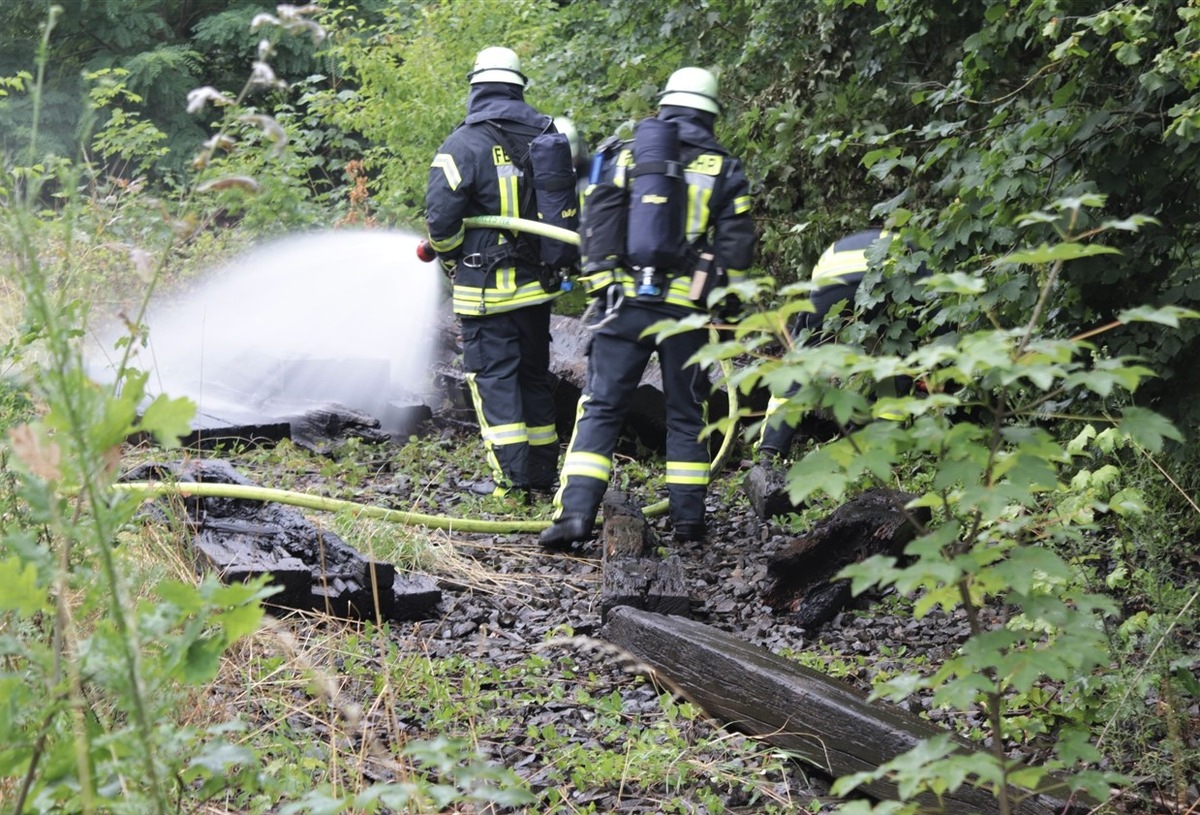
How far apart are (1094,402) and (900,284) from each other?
990 millimetres

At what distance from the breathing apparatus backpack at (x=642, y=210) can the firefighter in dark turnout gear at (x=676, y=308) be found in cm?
2

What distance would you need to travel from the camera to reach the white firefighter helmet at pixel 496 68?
7133 mm

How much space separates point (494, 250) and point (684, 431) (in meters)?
1.57

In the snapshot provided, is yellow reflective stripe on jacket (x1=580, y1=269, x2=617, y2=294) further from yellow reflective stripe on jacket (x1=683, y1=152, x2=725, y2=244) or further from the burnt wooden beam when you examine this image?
the burnt wooden beam

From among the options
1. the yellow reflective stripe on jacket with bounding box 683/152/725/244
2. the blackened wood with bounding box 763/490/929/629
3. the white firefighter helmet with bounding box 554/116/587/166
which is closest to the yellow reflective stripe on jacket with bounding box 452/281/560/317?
the white firefighter helmet with bounding box 554/116/587/166

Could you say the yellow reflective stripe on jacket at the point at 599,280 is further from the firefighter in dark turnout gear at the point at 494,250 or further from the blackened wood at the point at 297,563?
the blackened wood at the point at 297,563

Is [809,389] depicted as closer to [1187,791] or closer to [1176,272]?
[1187,791]

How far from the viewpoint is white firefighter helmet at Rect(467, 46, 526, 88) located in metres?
7.13

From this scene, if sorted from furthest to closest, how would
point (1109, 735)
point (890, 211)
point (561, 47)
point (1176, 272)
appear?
1. point (561, 47)
2. point (890, 211)
3. point (1176, 272)
4. point (1109, 735)

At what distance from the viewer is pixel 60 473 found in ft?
6.42

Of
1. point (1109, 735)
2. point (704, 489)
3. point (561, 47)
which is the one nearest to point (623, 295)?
point (704, 489)

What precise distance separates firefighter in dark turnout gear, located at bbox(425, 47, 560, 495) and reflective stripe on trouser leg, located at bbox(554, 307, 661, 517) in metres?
0.91

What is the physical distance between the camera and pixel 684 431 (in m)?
6.46

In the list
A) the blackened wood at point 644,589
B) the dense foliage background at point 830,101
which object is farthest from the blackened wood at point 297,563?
the dense foliage background at point 830,101
